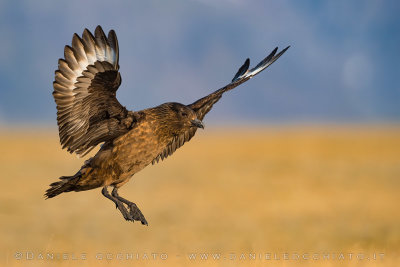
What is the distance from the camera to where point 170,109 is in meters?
9.04

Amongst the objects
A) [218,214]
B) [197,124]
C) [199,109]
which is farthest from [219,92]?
[218,214]

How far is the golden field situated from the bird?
5.06ft

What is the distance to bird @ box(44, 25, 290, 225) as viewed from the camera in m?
8.41

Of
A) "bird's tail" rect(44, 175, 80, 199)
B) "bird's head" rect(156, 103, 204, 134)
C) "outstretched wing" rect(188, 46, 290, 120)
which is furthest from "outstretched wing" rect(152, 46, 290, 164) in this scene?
"bird's tail" rect(44, 175, 80, 199)

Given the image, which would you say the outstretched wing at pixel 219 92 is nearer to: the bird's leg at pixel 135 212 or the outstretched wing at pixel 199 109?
the outstretched wing at pixel 199 109

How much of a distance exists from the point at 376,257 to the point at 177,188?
16.7 metres

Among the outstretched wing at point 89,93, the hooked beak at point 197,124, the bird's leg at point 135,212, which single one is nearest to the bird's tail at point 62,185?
the outstretched wing at point 89,93

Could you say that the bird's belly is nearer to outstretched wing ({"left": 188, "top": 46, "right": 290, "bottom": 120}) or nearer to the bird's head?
the bird's head

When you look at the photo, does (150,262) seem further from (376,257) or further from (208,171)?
(208,171)

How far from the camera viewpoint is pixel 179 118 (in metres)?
8.98

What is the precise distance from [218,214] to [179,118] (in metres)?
13.2

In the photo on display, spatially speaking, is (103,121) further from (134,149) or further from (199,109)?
(199,109)

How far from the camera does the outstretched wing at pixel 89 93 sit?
8.37 m

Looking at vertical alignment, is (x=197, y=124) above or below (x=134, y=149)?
above
